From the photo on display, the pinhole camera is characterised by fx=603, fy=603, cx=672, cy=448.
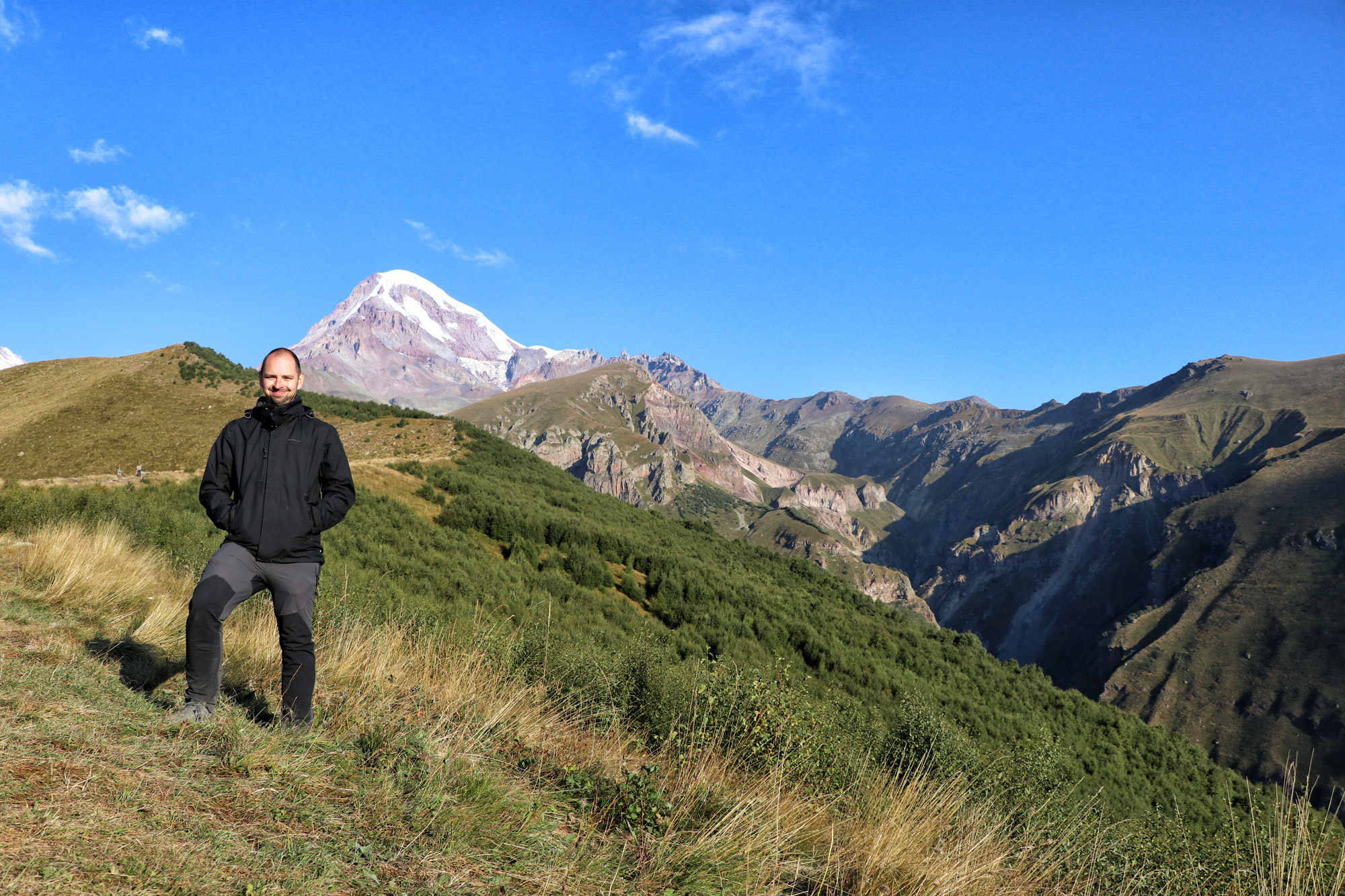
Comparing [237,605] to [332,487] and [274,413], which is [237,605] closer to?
[332,487]

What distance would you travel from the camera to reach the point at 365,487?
19312 mm

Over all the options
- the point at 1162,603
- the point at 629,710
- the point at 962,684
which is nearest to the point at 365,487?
the point at 629,710

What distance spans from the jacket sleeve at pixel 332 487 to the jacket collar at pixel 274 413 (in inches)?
9.9

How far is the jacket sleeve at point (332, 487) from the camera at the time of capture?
379cm

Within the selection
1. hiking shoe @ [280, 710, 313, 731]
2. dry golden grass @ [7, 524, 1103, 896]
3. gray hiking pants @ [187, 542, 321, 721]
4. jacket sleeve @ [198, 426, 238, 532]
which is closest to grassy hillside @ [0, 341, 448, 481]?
dry golden grass @ [7, 524, 1103, 896]

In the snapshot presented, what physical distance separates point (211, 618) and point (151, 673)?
1.29 metres

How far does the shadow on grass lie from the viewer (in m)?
3.82

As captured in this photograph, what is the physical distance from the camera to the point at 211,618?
3498 mm

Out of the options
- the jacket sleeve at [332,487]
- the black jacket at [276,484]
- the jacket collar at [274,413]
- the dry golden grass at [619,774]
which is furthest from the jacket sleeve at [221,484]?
the dry golden grass at [619,774]

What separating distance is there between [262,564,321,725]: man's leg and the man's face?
3.48 feet

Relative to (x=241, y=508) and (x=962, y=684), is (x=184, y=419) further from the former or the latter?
(x=962, y=684)

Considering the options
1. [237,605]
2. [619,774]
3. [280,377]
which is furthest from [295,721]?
[280,377]

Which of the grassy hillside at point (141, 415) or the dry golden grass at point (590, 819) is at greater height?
the grassy hillside at point (141, 415)

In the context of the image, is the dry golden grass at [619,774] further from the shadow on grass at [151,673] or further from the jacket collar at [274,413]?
the jacket collar at [274,413]
